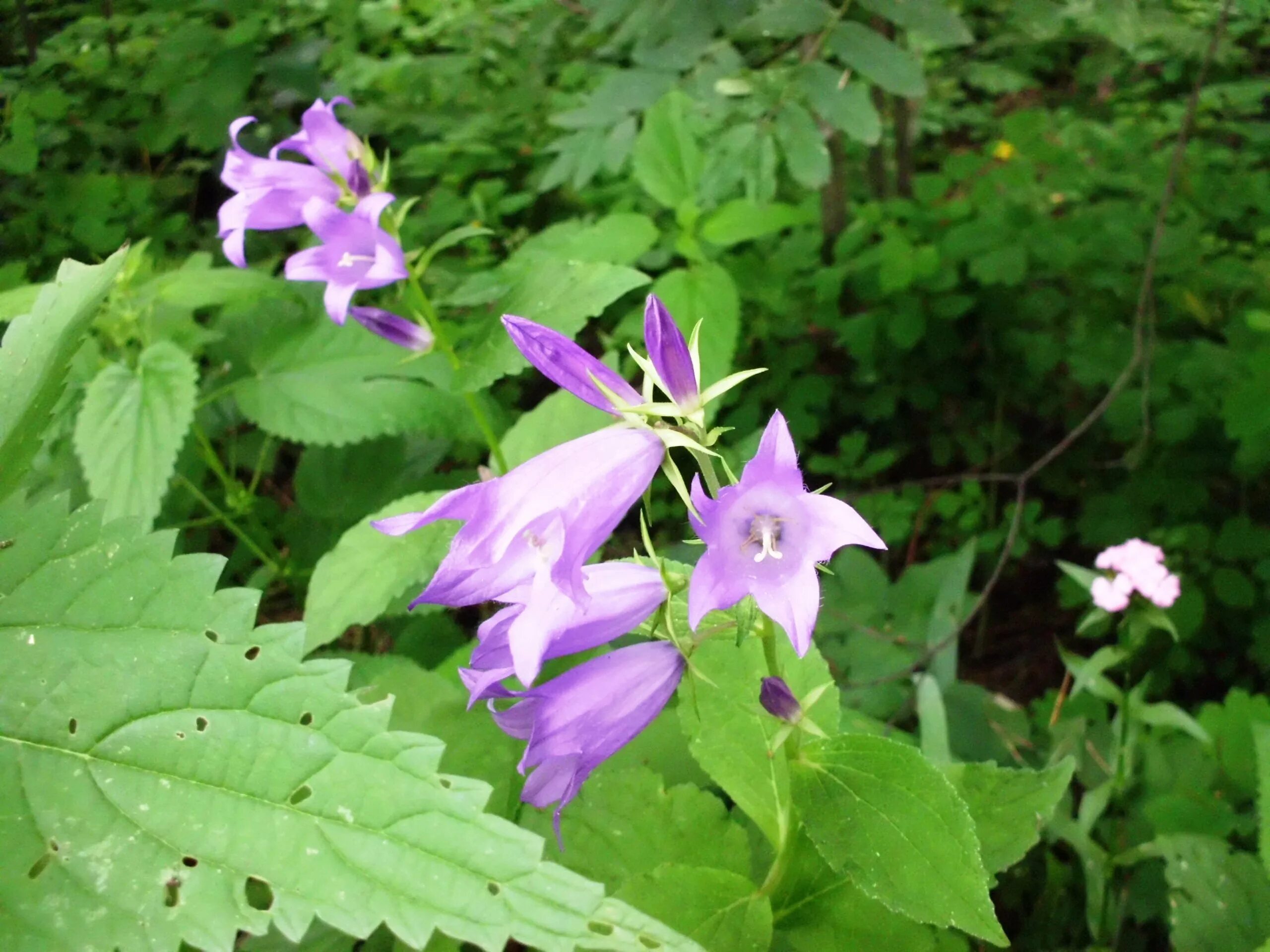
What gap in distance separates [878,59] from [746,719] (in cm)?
172

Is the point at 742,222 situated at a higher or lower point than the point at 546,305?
lower

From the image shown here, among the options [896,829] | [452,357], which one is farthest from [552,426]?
[896,829]

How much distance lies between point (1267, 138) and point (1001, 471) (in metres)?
1.30

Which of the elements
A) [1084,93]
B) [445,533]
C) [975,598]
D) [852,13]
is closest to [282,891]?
[445,533]

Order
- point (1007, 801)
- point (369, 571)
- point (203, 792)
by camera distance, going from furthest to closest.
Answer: point (369, 571)
point (1007, 801)
point (203, 792)

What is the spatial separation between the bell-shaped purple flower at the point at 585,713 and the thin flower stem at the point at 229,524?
4.40 ft

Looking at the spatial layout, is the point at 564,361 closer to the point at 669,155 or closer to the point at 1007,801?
the point at 1007,801

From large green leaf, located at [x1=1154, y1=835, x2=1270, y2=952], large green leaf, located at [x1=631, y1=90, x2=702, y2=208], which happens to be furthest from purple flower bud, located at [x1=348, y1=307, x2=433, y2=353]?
large green leaf, located at [x1=1154, y1=835, x2=1270, y2=952]

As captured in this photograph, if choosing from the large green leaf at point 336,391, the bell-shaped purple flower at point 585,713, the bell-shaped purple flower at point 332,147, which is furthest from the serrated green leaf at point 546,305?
the bell-shaped purple flower at point 585,713

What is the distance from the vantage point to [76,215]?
2.79 meters

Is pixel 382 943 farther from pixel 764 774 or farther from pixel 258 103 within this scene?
pixel 258 103

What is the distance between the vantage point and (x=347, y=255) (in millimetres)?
1676

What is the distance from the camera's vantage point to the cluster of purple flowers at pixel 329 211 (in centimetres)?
164

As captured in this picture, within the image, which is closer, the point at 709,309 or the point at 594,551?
the point at 594,551
